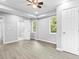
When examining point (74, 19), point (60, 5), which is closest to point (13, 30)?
point (60, 5)

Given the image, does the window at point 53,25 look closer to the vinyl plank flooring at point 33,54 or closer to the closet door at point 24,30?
the vinyl plank flooring at point 33,54

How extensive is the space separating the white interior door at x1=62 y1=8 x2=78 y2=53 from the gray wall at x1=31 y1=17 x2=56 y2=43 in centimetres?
213

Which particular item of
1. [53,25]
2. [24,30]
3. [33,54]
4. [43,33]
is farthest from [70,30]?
[24,30]

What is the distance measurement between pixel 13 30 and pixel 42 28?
272 cm

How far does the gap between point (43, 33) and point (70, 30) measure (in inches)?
152

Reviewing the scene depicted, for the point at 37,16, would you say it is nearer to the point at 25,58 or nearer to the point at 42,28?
the point at 42,28

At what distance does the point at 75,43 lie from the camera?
12.2ft

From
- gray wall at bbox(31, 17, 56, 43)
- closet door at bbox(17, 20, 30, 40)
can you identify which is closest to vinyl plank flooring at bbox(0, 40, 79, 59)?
gray wall at bbox(31, 17, 56, 43)

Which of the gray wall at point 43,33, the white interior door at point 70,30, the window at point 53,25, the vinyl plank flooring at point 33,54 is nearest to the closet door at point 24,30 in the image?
the gray wall at point 43,33

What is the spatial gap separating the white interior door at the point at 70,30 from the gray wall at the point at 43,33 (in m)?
2.13

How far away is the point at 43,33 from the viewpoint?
299 inches

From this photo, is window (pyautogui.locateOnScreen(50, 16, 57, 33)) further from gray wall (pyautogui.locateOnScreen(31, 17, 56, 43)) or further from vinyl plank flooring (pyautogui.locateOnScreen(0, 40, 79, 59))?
vinyl plank flooring (pyautogui.locateOnScreen(0, 40, 79, 59))

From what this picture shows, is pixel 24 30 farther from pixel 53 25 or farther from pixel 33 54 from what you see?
pixel 33 54

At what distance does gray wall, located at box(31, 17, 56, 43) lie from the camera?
664 centimetres
